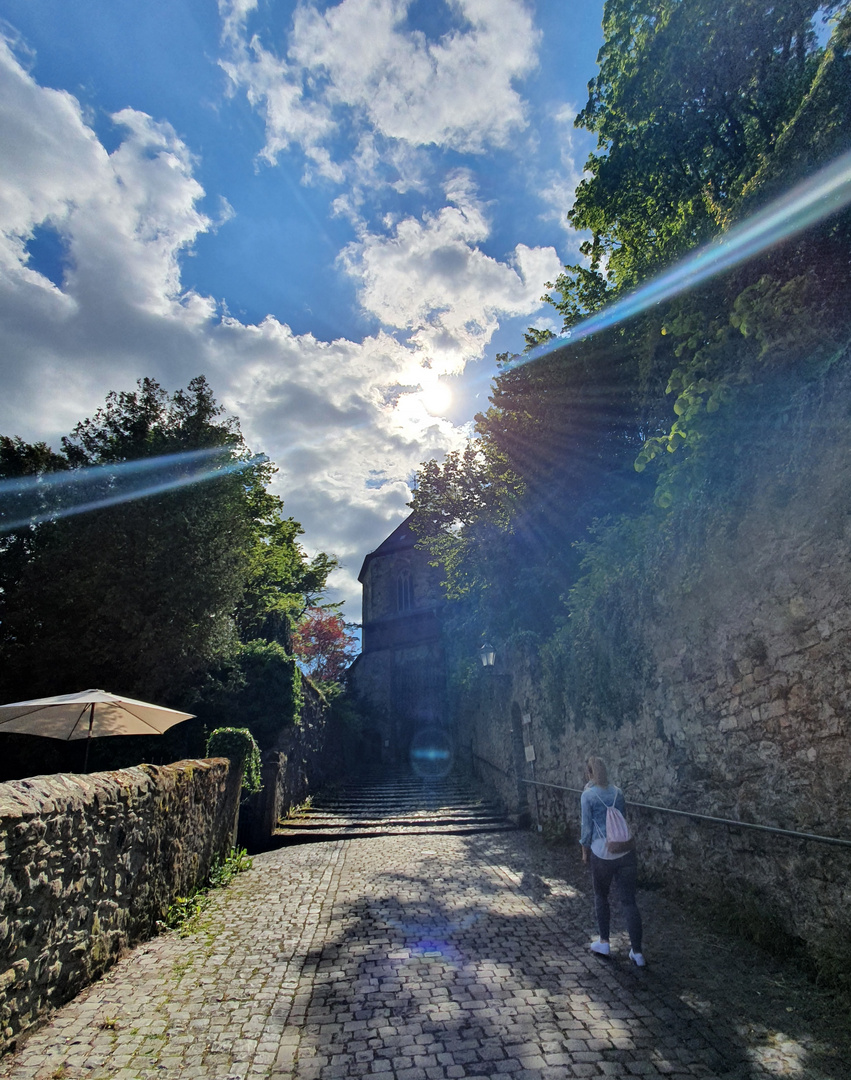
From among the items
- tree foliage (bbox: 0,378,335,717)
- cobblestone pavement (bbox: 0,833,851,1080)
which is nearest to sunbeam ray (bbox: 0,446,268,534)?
tree foliage (bbox: 0,378,335,717)

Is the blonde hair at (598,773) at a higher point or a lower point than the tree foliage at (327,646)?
lower

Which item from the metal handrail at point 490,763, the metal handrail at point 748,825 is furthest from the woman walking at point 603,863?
the metal handrail at point 490,763

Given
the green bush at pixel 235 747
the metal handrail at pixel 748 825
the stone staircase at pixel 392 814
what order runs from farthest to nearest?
the stone staircase at pixel 392 814 < the green bush at pixel 235 747 < the metal handrail at pixel 748 825

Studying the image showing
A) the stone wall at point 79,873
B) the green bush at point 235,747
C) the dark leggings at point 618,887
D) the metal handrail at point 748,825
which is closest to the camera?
the stone wall at point 79,873

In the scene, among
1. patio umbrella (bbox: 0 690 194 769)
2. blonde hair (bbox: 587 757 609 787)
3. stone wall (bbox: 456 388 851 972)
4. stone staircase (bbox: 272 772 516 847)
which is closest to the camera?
stone wall (bbox: 456 388 851 972)

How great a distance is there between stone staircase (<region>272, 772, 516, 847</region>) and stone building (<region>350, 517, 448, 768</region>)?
1167 centimetres

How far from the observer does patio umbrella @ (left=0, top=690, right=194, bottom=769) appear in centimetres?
636

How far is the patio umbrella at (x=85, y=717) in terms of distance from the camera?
6.36 meters

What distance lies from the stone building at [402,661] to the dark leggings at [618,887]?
2410cm

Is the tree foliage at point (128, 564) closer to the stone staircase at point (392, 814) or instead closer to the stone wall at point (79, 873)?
the stone staircase at point (392, 814)

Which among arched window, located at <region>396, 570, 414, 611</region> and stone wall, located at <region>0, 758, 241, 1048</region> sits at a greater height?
arched window, located at <region>396, 570, 414, 611</region>

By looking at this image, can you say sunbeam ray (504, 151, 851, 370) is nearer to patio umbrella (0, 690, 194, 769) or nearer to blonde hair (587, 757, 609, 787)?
blonde hair (587, 757, 609, 787)

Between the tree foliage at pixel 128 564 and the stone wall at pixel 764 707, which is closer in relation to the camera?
the stone wall at pixel 764 707

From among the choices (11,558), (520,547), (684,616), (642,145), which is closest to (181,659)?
(11,558)
